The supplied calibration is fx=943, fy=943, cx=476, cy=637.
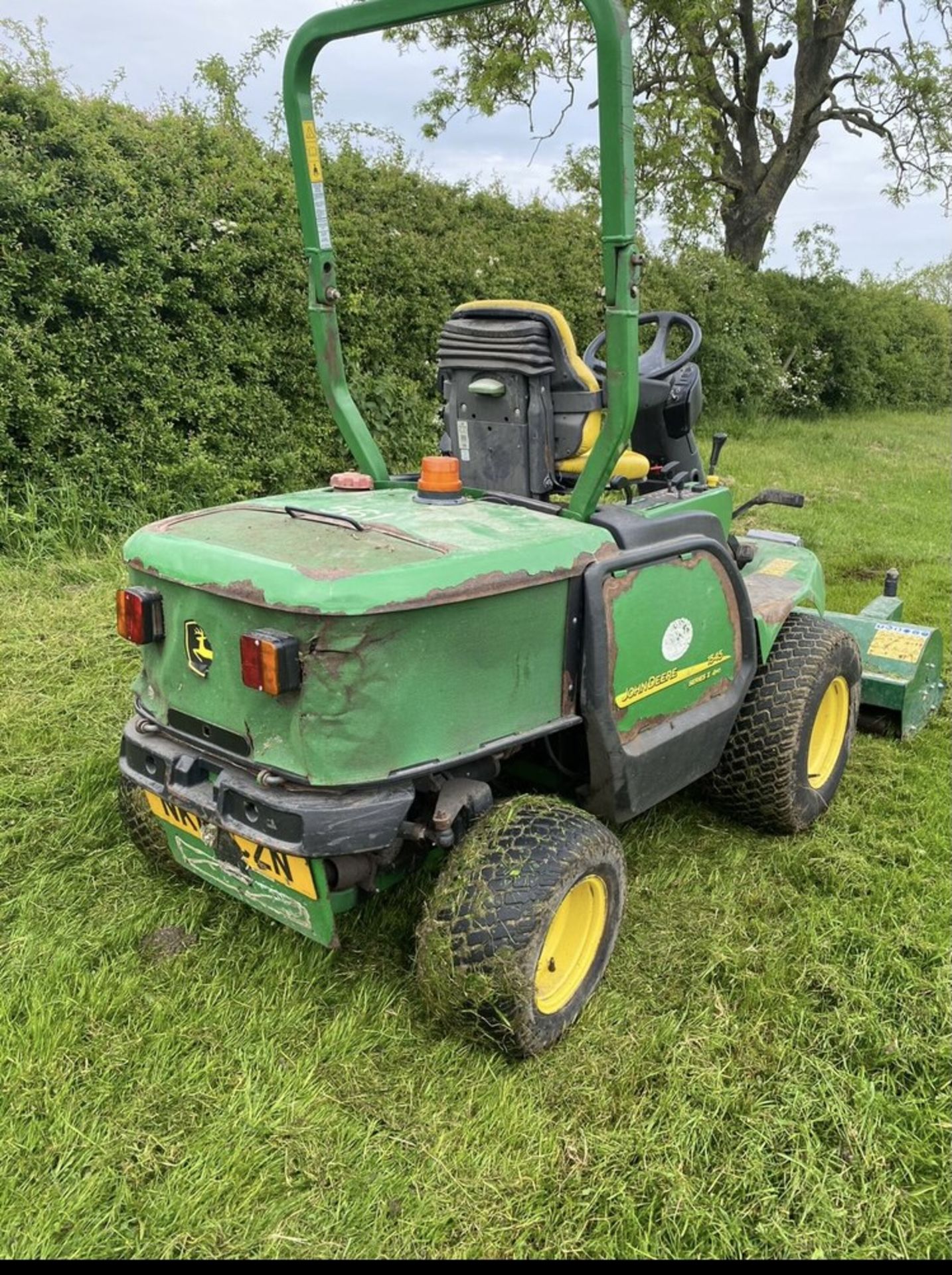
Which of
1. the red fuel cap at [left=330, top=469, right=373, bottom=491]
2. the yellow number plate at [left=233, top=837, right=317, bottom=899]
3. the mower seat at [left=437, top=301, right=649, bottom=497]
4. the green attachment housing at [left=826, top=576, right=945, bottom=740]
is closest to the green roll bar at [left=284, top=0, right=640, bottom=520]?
the red fuel cap at [left=330, top=469, right=373, bottom=491]

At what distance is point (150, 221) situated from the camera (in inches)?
198

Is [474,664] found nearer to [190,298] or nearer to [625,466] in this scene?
[625,466]

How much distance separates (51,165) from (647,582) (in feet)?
13.2

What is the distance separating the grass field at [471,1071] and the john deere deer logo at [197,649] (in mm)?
846

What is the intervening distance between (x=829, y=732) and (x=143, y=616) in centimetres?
241

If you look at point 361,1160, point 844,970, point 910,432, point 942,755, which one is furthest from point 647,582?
point 910,432

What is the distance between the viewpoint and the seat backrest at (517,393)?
2.62 meters

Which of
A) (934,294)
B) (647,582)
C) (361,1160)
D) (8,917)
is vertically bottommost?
(361,1160)

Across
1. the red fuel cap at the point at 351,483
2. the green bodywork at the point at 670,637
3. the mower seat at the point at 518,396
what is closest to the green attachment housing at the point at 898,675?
the green bodywork at the point at 670,637

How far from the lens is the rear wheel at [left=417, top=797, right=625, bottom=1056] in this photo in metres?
2.11

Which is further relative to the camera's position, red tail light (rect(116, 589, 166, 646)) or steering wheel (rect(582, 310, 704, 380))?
steering wheel (rect(582, 310, 704, 380))

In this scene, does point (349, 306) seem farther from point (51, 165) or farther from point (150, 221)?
point (51, 165)

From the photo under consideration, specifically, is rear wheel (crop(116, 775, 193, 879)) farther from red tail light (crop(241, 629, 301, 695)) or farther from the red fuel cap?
the red fuel cap

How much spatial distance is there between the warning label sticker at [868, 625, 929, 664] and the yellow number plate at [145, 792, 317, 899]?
275 centimetres
